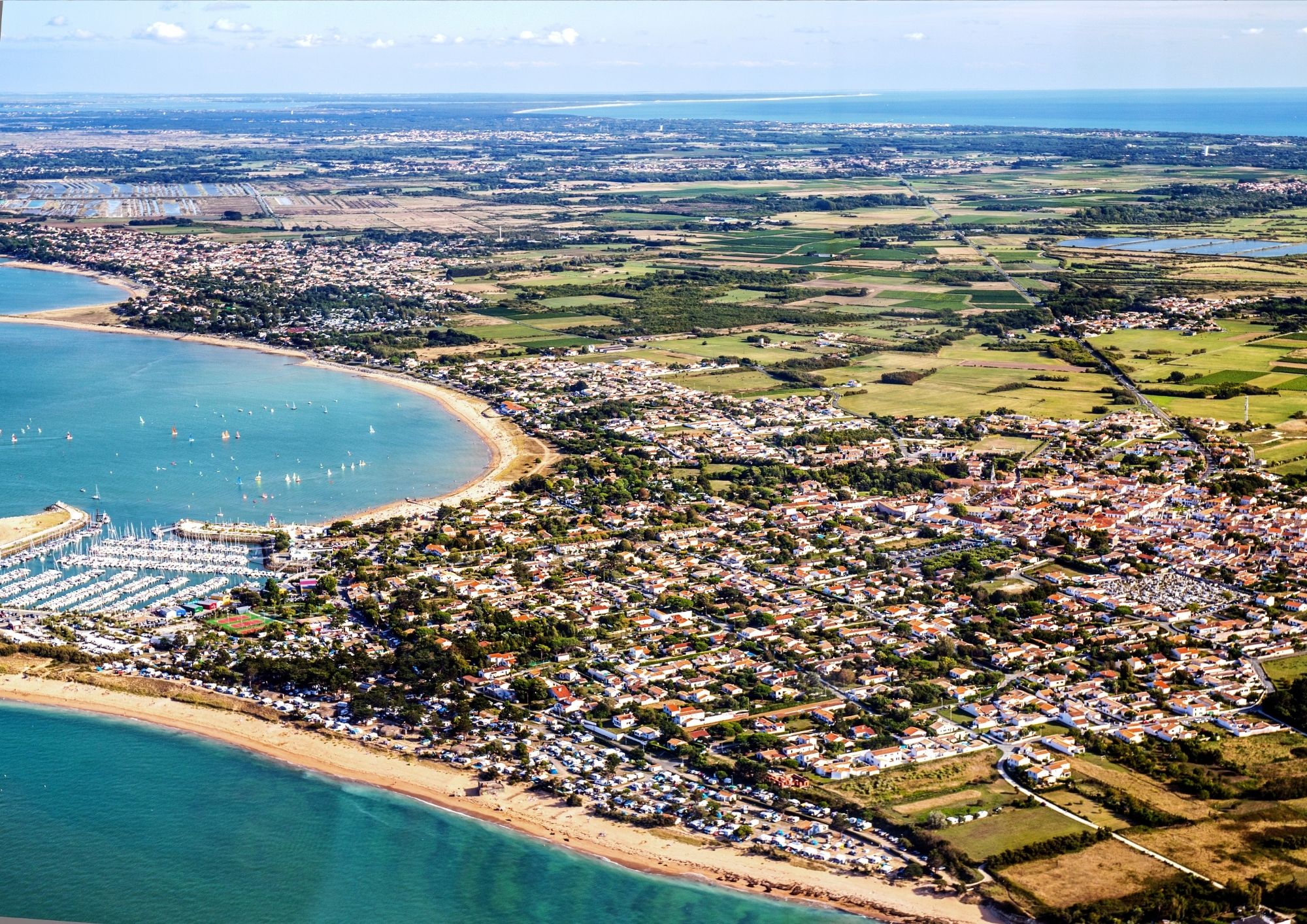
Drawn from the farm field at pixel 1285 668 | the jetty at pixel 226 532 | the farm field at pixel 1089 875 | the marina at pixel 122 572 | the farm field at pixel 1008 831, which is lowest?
the farm field at pixel 1089 875

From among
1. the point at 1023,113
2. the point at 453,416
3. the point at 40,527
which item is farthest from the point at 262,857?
the point at 1023,113

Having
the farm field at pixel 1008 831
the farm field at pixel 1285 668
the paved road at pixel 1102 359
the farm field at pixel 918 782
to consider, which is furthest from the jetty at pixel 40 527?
the paved road at pixel 1102 359

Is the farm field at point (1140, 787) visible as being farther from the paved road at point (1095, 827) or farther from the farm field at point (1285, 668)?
the farm field at point (1285, 668)

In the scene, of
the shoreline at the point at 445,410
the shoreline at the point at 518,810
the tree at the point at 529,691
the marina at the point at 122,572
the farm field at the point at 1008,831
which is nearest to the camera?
the shoreline at the point at 518,810

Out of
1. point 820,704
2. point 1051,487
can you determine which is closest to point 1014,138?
point 1051,487

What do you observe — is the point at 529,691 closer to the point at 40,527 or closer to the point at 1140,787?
the point at 1140,787
